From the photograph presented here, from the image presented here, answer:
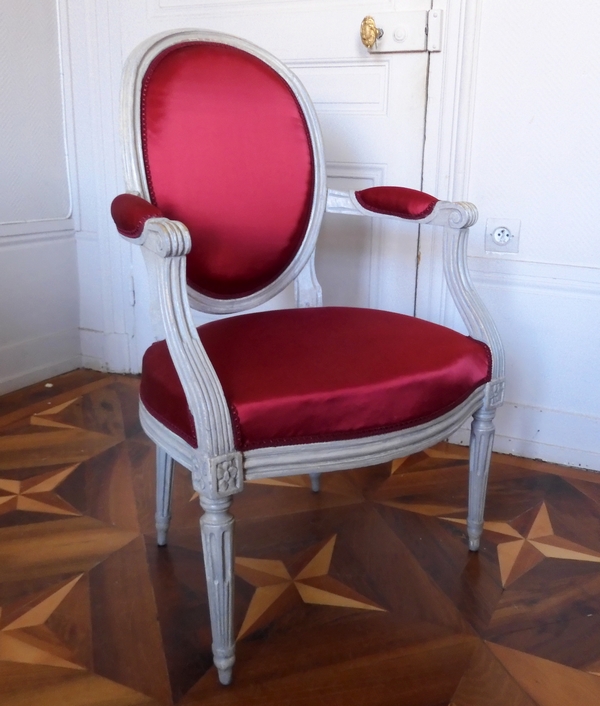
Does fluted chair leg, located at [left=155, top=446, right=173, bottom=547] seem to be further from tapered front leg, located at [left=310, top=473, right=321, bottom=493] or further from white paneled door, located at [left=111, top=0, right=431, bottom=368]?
white paneled door, located at [left=111, top=0, right=431, bottom=368]

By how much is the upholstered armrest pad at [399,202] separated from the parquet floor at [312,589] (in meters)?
0.67

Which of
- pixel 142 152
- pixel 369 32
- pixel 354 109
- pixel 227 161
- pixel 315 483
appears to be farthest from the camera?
pixel 354 109

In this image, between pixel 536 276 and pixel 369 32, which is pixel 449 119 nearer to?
pixel 369 32

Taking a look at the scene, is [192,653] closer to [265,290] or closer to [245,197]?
[265,290]

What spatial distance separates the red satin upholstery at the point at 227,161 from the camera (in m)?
1.15

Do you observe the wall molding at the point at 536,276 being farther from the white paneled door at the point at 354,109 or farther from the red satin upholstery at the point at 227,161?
the red satin upholstery at the point at 227,161

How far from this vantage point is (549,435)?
1.74m

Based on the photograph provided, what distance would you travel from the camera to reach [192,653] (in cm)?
107

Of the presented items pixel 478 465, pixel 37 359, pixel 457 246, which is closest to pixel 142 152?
pixel 457 246

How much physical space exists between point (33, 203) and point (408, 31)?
128cm

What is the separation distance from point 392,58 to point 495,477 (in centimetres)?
110

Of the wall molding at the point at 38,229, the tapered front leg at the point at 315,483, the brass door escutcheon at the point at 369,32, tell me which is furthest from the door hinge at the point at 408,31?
the wall molding at the point at 38,229

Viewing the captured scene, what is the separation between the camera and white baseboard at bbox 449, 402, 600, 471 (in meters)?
1.70

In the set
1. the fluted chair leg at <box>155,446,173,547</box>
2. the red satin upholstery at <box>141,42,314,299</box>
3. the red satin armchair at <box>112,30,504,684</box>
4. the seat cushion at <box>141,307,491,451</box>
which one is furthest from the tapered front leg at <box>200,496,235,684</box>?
the red satin upholstery at <box>141,42,314,299</box>
